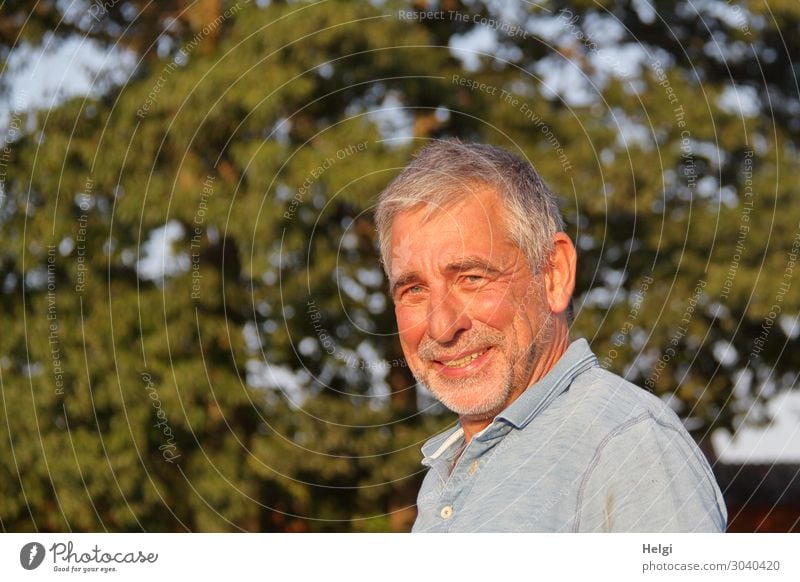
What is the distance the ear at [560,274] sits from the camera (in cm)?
227

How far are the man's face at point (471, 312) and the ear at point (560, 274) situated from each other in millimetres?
22

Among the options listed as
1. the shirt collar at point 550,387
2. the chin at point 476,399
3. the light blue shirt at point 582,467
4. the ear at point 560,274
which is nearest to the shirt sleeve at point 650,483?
the light blue shirt at point 582,467

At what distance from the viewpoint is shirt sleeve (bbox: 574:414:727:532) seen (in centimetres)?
181

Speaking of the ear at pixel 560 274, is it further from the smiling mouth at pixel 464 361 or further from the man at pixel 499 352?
the smiling mouth at pixel 464 361

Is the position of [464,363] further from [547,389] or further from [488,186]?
[488,186]

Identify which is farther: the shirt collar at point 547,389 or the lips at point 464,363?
the lips at point 464,363

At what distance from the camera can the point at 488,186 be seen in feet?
7.17

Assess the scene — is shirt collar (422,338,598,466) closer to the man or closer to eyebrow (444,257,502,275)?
the man

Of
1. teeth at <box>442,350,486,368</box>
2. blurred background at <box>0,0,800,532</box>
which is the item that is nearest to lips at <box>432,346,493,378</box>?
teeth at <box>442,350,486,368</box>

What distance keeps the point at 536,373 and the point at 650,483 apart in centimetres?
47

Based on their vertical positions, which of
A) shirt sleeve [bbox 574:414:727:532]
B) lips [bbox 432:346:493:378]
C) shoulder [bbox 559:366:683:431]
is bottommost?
shirt sleeve [bbox 574:414:727:532]

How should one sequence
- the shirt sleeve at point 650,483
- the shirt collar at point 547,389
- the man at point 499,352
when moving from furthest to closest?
the shirt collar at point 547,389
the man at point 499,352
the shirt sleeve at point 650,483

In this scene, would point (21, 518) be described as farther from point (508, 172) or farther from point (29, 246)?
point (508, 172)
